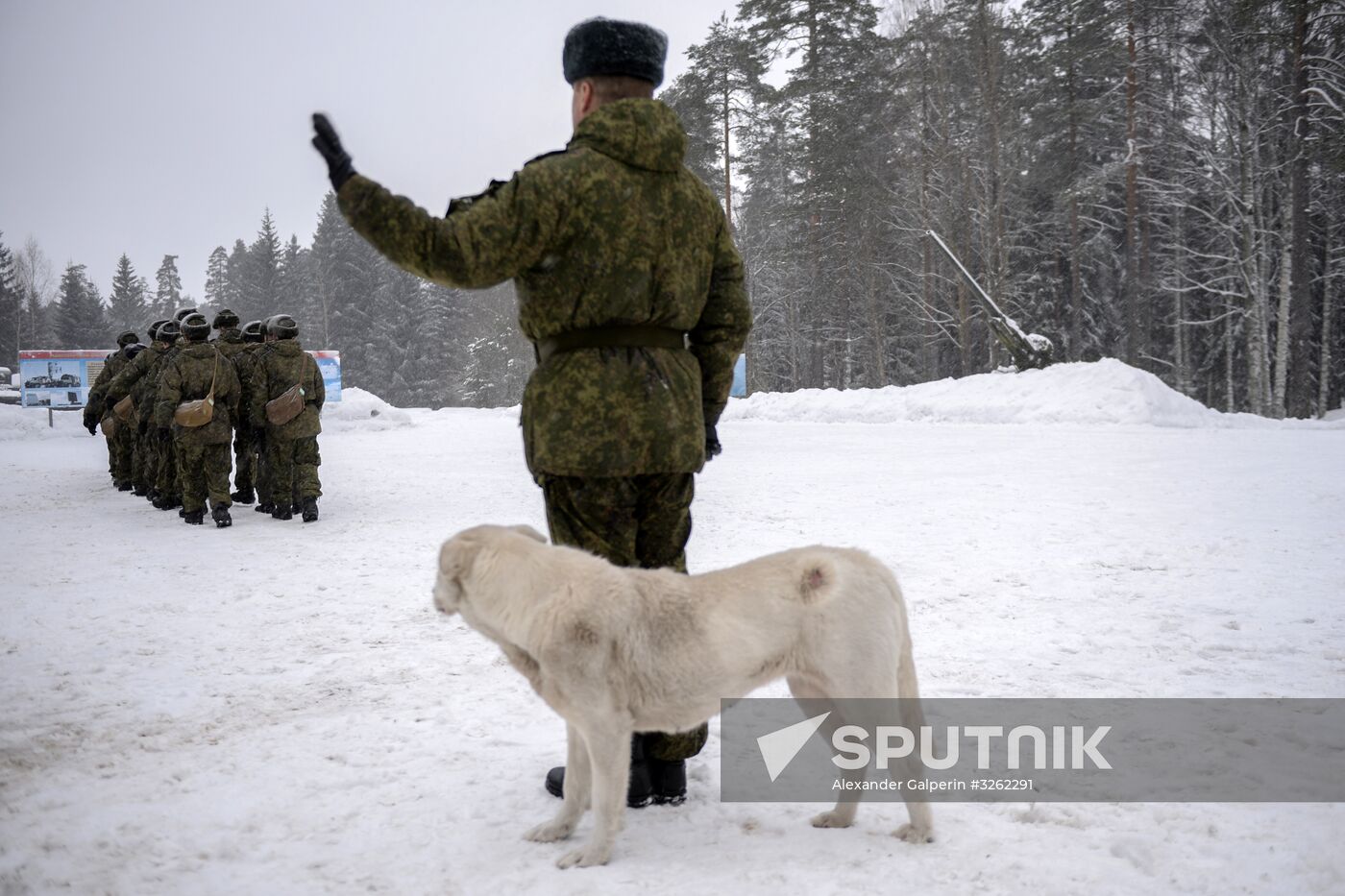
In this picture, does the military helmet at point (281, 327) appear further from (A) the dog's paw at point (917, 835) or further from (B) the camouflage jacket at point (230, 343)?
(A) the dog's paw at point (917, 835)

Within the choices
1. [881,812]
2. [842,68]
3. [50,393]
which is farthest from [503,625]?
[842,68]

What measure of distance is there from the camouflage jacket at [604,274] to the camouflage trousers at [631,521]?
0.34 feet

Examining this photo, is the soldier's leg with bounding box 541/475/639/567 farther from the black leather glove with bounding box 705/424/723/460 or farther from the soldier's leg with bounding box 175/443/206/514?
the soldier's leg with bounding box 175/443/206/514

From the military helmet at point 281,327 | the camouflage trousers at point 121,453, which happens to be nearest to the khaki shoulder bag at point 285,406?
the military helmet at point 281,327

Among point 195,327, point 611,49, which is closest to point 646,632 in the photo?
point 611,49

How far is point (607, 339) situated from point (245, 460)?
10.1 m

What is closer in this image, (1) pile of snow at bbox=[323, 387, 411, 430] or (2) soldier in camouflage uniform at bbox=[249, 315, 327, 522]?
(2) soldier in camouflage uniform at bbox=[249, 315, 327, 522]

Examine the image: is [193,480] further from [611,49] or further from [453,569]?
[611,49]

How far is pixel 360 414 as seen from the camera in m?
27.5

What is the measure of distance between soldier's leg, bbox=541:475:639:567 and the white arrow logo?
3.67 feet

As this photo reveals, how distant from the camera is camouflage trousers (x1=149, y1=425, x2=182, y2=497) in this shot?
1138 centimetres

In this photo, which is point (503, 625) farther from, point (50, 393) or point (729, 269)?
point (50, 393)

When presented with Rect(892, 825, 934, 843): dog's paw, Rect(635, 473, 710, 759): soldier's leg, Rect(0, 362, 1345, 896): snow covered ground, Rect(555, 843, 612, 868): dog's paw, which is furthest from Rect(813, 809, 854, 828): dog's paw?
Rect(555, 843, 612, 868): dog's paw

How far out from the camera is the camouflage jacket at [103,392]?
1252 cm
